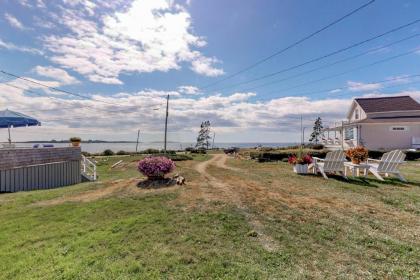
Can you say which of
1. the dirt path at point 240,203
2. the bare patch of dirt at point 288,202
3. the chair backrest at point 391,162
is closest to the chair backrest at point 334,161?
the chair backrest at point 391,162

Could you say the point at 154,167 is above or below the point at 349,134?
below

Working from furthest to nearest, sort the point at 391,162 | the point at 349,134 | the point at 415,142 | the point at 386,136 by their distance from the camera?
the point at 349,134
the point at 386,136
the point at 415,142
the point at 391,162

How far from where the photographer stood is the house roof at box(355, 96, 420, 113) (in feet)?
90.0

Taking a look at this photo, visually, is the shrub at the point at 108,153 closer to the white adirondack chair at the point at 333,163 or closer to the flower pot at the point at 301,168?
the flower pot at the point at 301,168

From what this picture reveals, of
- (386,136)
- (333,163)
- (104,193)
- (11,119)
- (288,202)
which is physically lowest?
(104,193)

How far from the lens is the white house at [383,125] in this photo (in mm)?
24406

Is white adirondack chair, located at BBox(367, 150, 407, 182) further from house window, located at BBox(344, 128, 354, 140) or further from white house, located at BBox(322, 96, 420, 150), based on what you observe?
house window, located at BBox(344, 128, 354, 140)

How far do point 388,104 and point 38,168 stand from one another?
104 feet

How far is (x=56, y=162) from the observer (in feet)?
44.1

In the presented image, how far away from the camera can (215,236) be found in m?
4.26

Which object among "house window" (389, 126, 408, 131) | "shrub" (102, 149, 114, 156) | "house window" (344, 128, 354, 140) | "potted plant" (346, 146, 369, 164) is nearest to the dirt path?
"potted plant" (346, 146, 369, 164)

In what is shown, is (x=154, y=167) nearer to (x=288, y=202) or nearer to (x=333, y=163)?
(x=288, y=202)

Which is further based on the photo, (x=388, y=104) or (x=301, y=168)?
(x=388, y=104)

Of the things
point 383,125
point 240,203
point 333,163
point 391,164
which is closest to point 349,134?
point 383,125
